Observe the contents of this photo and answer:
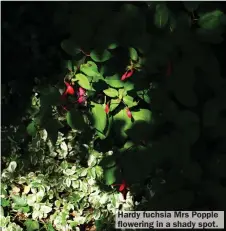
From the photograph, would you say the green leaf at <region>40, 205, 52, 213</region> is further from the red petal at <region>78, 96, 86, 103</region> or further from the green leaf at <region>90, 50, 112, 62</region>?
the green leaf at <region>90, 50, 112, 62</region>

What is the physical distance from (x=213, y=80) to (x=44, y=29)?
1011mm

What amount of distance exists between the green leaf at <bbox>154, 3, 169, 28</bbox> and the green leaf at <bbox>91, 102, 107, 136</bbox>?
0.46 meters

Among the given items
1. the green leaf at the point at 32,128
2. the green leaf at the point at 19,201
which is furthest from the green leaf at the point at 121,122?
the green leaf at the point at 19,201

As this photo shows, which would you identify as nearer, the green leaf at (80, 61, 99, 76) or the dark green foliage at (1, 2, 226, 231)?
the dark green foliage at (1, 2, 226, 231)

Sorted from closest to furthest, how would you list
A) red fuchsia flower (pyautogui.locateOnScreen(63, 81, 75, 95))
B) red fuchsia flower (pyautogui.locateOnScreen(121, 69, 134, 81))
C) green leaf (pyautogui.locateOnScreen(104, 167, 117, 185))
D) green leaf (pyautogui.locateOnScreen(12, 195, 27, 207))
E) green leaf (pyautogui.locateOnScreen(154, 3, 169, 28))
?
green leaf (pyautogui.locateOnScreen(154, 3, 169, 28)), red fuchsia flower (pyautogui.locateOnScreen(121, 69, 134, 81)), red fuchsia flower (pyautogui.locateOnScreen(63, 81, 75, 95)), green leaf (pyautogui.locateOnScreen(104, 167, 117, 185)), green leaf (pyautogui.locateOnScreen(12, 195, 27, 207))

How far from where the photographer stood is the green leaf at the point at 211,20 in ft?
6.59

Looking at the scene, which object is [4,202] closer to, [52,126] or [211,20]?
[52,126]

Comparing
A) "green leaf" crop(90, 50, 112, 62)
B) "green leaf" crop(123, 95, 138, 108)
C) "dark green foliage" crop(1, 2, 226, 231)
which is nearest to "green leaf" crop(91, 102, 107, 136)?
"dark green foliage" crop(1, 2, 226, 231)

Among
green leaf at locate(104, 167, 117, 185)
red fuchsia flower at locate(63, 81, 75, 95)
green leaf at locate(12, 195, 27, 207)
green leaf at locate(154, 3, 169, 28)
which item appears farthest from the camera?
green leaf at locate(12, 195, 27, 207)

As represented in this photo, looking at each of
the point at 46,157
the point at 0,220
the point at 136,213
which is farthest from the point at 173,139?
the point at 0,220

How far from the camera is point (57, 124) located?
7.70 ft

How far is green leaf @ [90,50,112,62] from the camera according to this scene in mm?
2078

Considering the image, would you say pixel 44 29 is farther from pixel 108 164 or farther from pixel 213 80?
pixel 213 80

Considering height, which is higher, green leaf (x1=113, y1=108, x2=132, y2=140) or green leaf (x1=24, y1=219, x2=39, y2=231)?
green leaf (x1=113, y1=108, x2=132, y2=140)
